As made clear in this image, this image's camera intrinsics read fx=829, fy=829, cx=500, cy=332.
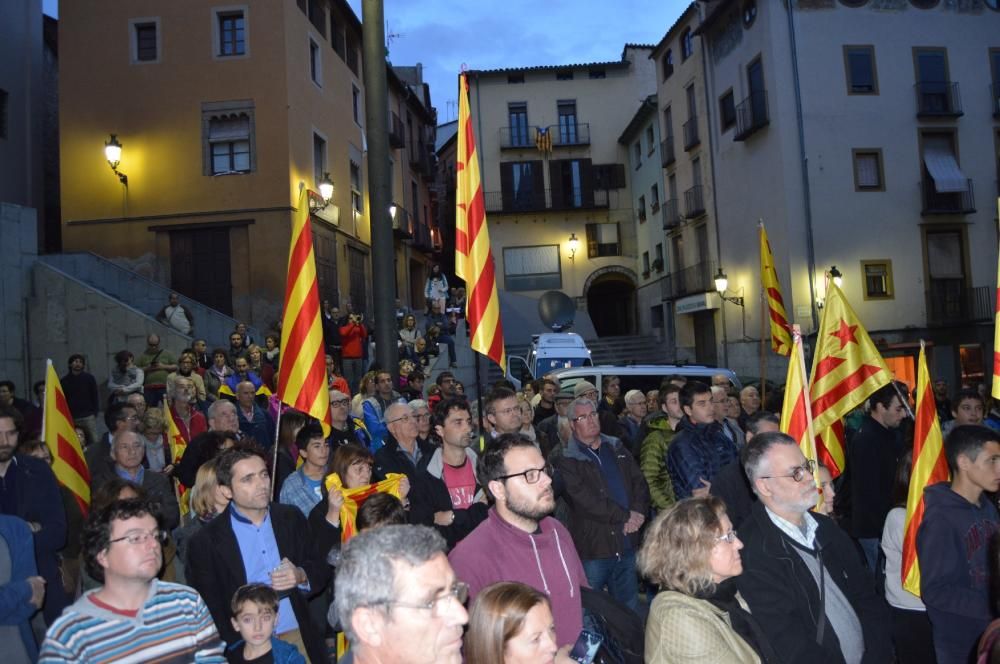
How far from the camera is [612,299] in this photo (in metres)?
40.9

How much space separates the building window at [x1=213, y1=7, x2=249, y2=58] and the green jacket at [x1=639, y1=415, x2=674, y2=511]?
17.9 metres

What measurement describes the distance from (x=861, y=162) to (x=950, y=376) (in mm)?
6820

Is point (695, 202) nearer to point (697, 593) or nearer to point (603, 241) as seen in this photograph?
point (603, 241)

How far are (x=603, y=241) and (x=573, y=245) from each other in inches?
62.1

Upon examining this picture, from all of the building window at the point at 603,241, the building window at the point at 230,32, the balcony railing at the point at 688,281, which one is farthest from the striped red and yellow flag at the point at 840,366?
the building window at the point at 603,241

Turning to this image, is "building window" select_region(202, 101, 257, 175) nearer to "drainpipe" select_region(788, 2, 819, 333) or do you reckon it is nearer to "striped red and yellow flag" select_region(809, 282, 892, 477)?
"drainpipe" select_region(788, 2, 819, 333)

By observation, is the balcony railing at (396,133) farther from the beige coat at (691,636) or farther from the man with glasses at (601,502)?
the beige coat at (691,636)

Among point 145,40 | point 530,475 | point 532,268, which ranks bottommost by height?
point 530,475

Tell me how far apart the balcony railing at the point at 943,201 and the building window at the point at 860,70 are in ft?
10.6

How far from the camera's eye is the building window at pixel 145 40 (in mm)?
20766

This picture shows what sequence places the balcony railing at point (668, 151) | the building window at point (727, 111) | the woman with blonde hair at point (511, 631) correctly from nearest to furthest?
the woman with blonde hair at point (511, 631), the building window at point (727, 111), the balcony railing at point (668, 151)

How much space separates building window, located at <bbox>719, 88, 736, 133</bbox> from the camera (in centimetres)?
2697

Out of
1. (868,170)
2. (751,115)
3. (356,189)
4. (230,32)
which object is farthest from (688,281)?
(230,32)

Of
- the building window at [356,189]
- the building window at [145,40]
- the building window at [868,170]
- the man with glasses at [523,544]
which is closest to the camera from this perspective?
the man with glasses at [523,544]
